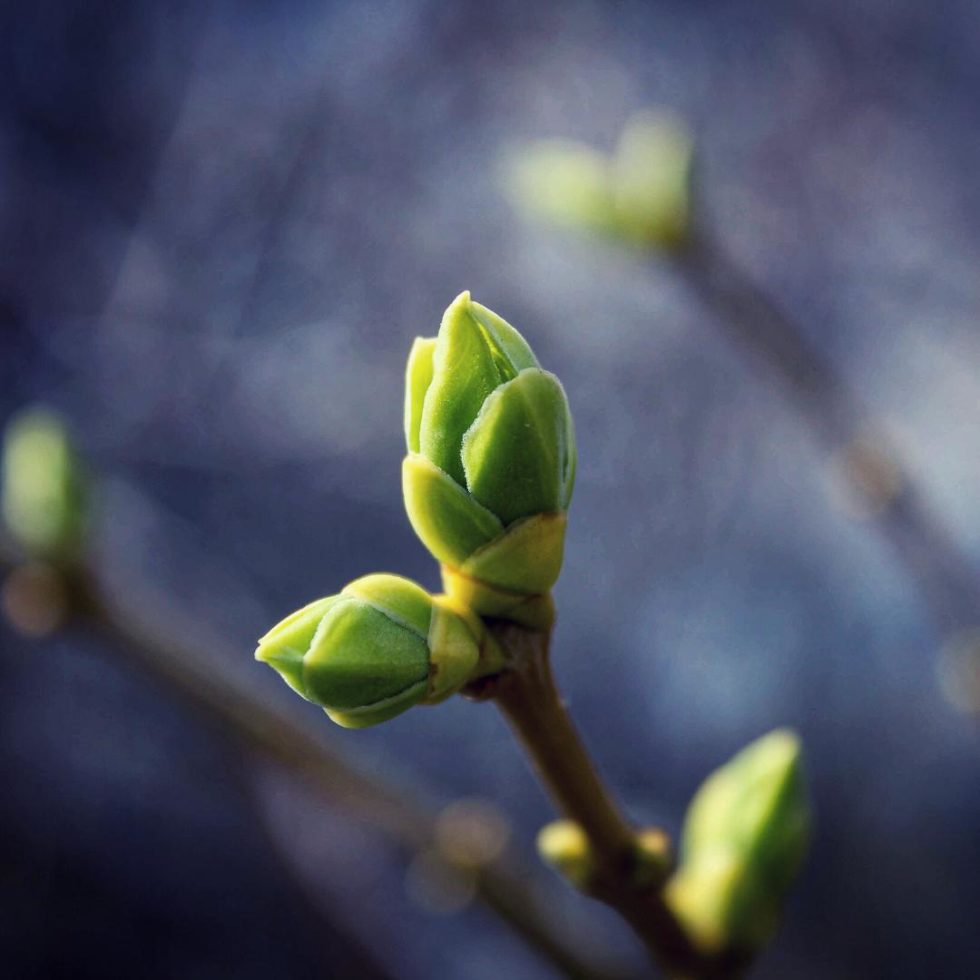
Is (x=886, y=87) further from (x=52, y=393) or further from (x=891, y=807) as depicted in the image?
(x=52, y=393)

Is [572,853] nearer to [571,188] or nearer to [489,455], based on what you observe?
[489,455]

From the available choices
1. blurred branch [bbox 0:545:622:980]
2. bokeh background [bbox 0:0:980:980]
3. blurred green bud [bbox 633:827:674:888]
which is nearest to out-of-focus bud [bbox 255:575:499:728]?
blurred green bud [bbox 633:827:674:888]

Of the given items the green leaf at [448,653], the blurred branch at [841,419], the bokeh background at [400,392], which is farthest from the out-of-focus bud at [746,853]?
the bokeh background at [400,392]

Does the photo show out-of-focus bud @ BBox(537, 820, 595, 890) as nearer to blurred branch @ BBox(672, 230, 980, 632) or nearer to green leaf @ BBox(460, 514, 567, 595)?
green leaf @ BBox(460, 514, 567, 595)

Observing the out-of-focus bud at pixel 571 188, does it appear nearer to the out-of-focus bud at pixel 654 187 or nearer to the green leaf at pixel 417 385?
the out-of-focus bud at pixel 654 187

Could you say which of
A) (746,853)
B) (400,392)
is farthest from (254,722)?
(400,392)

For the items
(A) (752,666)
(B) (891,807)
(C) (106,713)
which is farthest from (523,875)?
(C) (106,713)

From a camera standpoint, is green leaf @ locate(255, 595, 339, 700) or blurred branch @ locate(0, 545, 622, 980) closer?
green leaf @ locate(255, 595, 339, 700)
